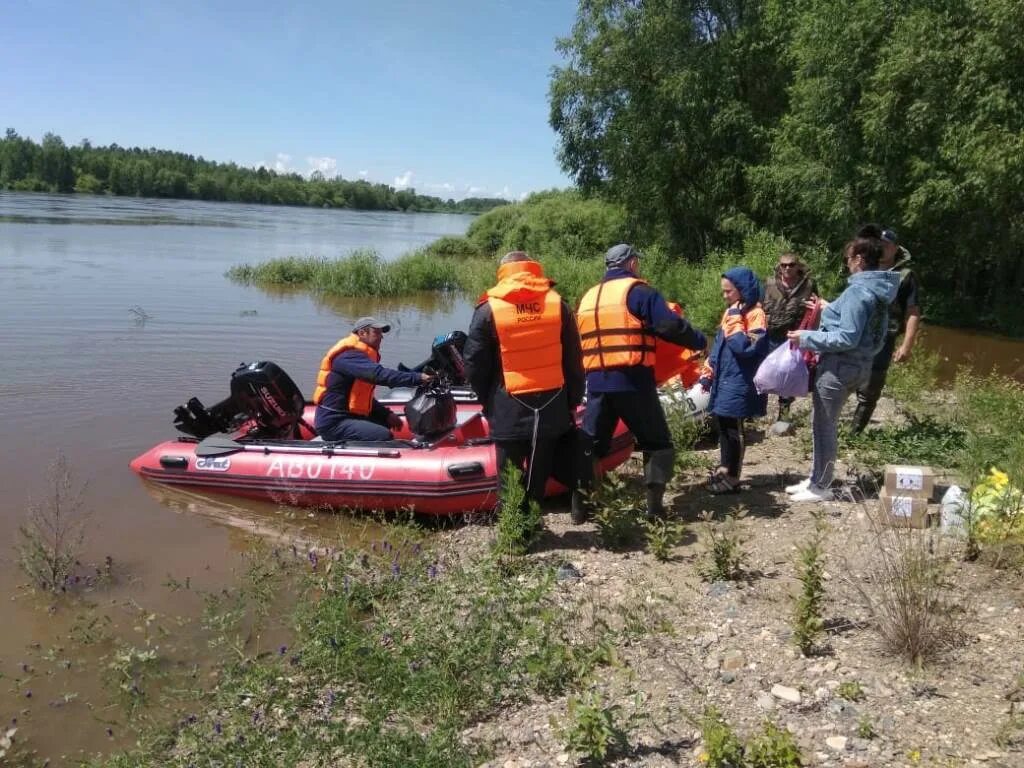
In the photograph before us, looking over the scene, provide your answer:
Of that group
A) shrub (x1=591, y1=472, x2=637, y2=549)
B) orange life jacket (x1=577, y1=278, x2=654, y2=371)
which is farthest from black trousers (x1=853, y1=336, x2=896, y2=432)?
shrub (x1=591, y1=472, x2=637, y2=549)

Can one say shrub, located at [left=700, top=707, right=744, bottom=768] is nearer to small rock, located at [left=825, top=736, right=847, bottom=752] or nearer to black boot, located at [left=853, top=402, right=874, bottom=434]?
small rock, located at [left=825, top=736, right=847, bottom=752]

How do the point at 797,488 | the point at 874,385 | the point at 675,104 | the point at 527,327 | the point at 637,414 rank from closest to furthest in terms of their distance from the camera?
the point at 527,327, the point at 637,414, the point at 797,488, the point at 874,385, the point at 675,104

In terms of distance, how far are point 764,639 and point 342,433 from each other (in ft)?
13.4

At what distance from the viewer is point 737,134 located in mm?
19906

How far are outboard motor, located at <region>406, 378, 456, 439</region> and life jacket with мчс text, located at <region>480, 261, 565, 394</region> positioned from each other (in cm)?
197

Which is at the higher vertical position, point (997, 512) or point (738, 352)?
point (738, 352)

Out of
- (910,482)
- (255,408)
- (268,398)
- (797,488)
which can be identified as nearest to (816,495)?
(797,488)

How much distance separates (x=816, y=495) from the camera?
4777 millimetres

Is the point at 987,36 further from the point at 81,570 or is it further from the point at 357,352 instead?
the point at 81,570

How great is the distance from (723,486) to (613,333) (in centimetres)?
141

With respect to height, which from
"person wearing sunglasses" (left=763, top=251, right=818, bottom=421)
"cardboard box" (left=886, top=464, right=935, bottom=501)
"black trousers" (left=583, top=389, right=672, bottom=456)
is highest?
"person wearing sunglasses" (left=763, top=251, right=818, bottom=421)

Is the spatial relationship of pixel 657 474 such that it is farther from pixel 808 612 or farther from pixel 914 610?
pixel 914 610

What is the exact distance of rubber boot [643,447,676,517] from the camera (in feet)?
15.0

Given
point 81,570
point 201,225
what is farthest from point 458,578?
point 201,225
